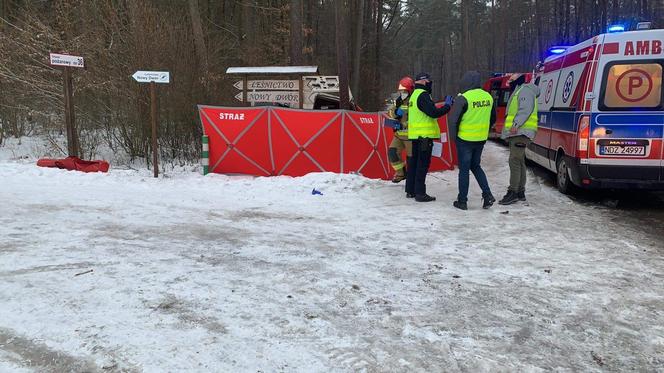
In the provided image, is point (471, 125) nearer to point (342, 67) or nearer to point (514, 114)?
point (514, 114)

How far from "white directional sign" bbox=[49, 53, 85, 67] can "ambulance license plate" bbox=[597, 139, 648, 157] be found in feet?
28.7

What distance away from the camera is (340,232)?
18.2 feet

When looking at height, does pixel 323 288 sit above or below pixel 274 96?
below

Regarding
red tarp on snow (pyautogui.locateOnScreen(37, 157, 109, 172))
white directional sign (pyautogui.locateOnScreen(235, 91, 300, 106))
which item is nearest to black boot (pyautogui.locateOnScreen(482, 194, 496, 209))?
white directional sign (pyautogui.locateOnScreen(235, 91, 300, 106))

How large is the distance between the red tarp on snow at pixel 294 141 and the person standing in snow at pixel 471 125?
2.64 m

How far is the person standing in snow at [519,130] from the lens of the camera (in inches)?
276

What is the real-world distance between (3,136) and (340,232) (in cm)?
1357

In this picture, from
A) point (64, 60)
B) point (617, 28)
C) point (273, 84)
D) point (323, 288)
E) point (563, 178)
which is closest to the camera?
point (323, 288)

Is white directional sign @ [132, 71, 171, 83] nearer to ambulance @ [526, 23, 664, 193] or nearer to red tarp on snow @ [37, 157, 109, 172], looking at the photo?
red tarp on snow @ [37, 157, 109, 172]

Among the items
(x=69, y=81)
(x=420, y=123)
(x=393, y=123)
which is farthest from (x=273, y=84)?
(x=420, y=123)

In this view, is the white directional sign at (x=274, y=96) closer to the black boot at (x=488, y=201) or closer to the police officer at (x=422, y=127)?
the police officer at (x=422, y=127)

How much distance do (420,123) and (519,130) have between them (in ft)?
4.50

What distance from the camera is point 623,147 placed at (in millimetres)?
6836

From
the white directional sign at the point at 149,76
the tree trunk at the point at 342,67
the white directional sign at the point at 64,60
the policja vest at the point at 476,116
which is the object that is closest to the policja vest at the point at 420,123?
the policja vest at the point at 476,116
